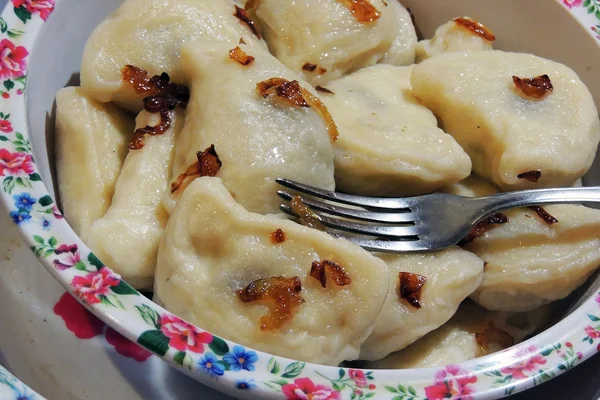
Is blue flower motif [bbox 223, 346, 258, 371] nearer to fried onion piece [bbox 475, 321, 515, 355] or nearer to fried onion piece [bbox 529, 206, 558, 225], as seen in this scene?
fried onion piece [bbox 475, 321, 515, 355]

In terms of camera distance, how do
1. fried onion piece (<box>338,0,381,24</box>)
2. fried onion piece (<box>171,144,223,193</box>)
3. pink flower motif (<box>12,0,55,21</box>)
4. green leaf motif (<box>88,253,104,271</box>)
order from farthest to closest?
fried onion piece (<box>338,0,381,24</box>) → pink flower motif (<box>12,0,55,21</box>) → fried onion piece (<box>171,144,223,193</box>) → green leaf motif (<box>88,253,104,271</box>)

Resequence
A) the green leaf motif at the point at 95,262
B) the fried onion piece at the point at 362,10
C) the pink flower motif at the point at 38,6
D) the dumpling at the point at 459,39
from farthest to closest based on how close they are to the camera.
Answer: the dumpling at the point at 459,39
the fried onion piece at the point at 362,10
the pink flower motif at the point at 38,6
the green leaf motif at the point at 95,262

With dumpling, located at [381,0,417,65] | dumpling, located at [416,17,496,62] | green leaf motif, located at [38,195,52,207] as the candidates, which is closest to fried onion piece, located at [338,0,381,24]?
dumpling, located at [381,0,417,65]

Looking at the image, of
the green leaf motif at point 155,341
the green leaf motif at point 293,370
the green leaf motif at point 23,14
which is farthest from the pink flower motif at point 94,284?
the green leaf motif at point 23,14

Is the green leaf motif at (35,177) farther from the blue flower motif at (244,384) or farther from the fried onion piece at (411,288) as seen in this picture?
the fried onion piece at (411,288)

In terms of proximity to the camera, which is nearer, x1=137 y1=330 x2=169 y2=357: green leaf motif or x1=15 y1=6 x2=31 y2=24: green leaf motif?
x1=137 y1=330 x2=169 y2=357: green leaf motif

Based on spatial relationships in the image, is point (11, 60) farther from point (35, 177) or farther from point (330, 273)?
point (330, 273)

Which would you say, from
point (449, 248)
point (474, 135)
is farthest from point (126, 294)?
point (474, 135)
